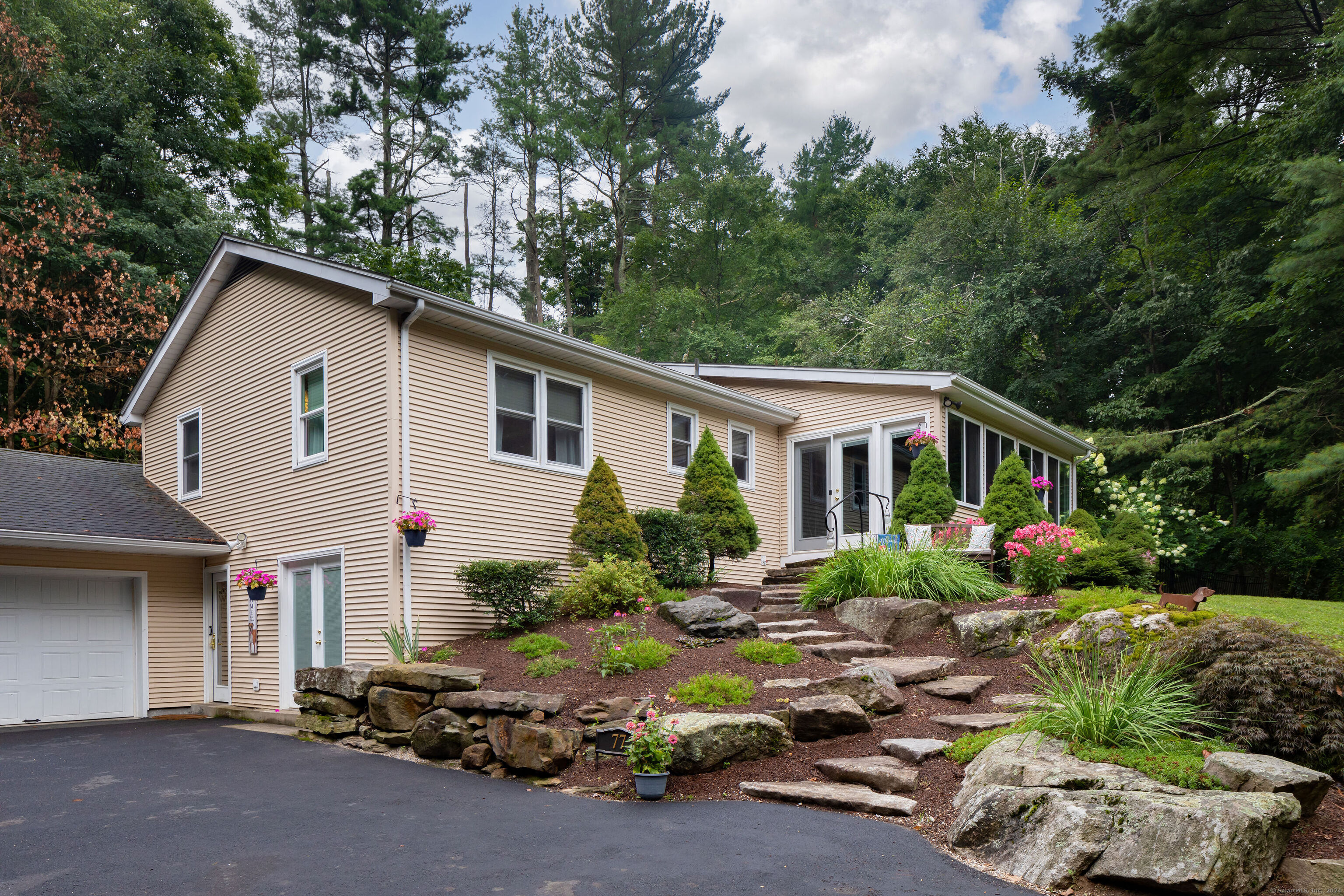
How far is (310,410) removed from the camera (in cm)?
1143

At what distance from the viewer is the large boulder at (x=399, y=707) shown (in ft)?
27.2

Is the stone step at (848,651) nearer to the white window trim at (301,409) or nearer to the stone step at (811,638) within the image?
the stone step at (811,638)

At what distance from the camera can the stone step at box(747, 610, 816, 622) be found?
10.4m

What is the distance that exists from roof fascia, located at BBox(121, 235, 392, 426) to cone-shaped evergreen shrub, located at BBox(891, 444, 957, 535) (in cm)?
793

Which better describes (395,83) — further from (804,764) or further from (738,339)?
(804,764)

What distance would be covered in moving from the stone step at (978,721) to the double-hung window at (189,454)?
38.5 feet

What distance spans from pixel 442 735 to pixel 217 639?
7.15 metres

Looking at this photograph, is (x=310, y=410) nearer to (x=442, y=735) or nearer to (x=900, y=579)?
(x=442, y=735)

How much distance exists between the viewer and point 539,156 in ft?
93.0

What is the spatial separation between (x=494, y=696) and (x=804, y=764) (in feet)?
9.10

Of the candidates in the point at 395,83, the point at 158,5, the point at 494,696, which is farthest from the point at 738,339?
the point at 494,696

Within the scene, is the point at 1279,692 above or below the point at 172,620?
above

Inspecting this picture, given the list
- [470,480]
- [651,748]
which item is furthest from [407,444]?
[651,748]

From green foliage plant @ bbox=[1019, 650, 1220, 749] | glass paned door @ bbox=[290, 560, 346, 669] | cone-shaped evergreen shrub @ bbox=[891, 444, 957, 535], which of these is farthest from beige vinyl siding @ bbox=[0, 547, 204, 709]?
green foliage plant @ bbox=[1019, 650, 1220, 749]
